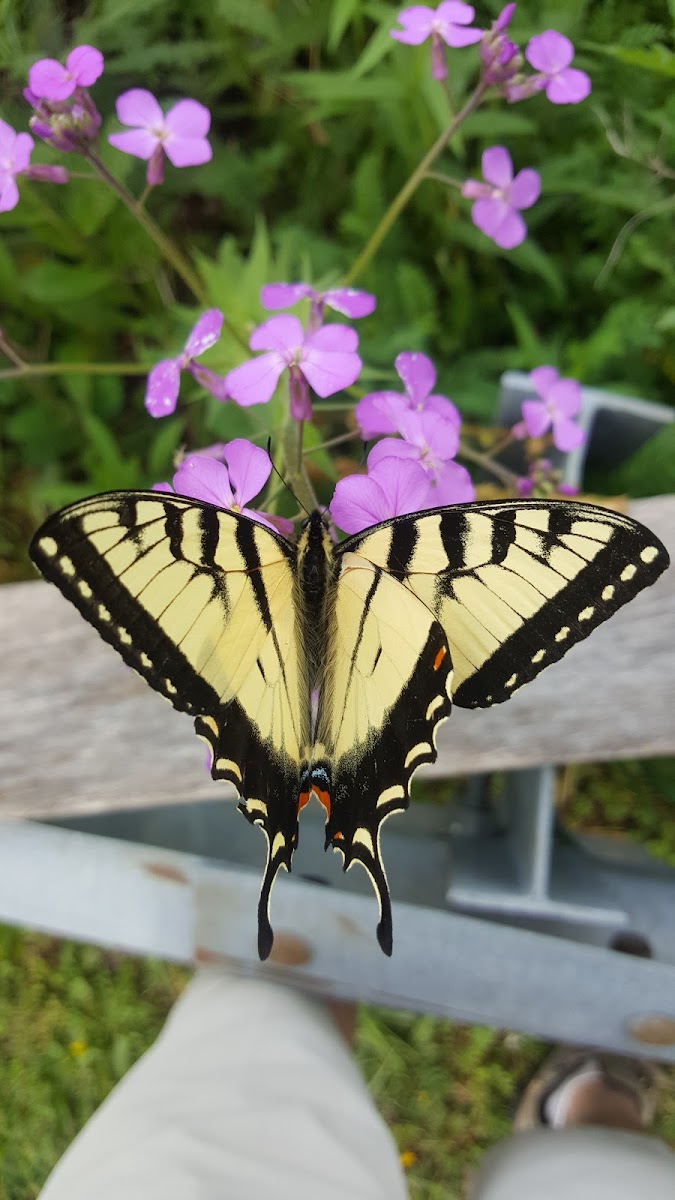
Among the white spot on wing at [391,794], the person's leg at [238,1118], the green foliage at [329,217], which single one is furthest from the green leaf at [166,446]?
the person's leg at [238,1118]

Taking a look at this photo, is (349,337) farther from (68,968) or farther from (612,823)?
(68,968)

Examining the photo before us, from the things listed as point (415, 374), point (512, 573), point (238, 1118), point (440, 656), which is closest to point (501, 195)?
point (415, 374)

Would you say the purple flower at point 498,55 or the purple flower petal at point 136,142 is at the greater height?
the purple flower at point 498,55

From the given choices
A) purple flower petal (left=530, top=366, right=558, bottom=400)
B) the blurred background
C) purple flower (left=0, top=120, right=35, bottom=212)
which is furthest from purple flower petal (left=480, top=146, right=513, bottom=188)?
purple flower (left=0, top=120, right=35, bottom=212)

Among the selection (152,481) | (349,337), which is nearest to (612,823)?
(152,481)

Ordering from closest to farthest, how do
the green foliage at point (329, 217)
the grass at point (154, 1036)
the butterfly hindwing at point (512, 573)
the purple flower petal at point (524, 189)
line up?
the butterfly hindwing at point (512, 573)
the purple flower petal at point (524, 189)
the green foliage at point (329, 217)
the grass at point (154, 1036)

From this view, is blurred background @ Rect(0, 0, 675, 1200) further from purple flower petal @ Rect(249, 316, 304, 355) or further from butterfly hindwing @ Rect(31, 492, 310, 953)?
butterfly hindwing @ Rect(31, 492, 310, 953)

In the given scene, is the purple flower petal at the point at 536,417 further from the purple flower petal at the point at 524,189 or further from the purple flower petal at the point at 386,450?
the purple flower petal at the point at 386,450
